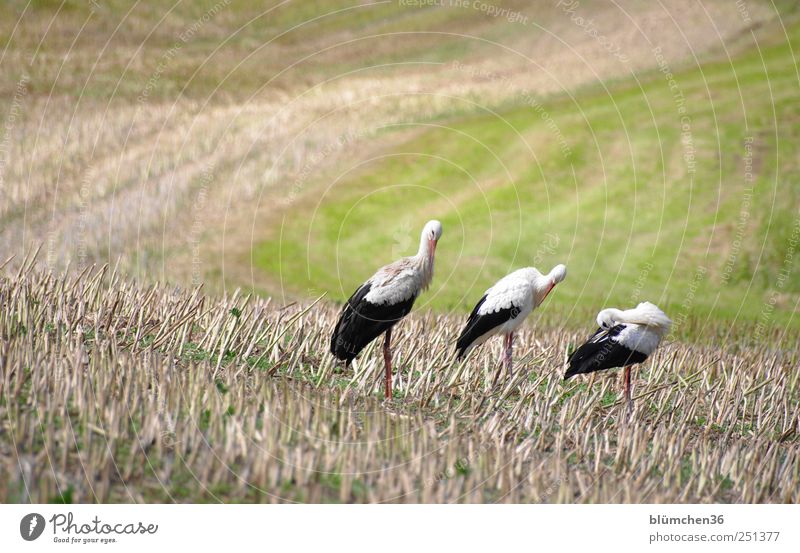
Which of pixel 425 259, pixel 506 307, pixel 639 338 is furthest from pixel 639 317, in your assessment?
pixel 425 259

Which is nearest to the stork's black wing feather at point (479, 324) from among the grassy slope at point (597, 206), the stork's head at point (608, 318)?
the stork's head at point (608, 318)

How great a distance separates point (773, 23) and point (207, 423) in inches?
973

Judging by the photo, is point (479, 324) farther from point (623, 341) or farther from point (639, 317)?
point (639, 317)

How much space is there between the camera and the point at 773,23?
27000 mm

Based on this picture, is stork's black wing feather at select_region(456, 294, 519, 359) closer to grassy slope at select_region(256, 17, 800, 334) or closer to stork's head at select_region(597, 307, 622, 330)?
stork's head at select_region(597, 307, 622, 330)

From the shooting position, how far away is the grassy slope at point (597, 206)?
1738 cm

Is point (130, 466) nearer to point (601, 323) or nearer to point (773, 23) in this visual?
point (601, 323)

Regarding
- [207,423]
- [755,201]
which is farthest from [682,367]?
[755,201]

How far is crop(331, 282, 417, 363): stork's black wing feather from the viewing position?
8852 mm

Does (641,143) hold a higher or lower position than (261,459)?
higher

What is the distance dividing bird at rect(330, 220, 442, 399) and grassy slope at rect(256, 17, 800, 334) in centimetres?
633

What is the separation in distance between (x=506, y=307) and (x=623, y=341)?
51.2 inches

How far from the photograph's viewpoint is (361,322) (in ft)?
29.0

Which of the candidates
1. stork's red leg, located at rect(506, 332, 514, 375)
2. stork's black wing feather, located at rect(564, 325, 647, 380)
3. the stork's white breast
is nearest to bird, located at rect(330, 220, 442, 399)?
stork's red leg, located at rect(506, 332, 514, 375)
